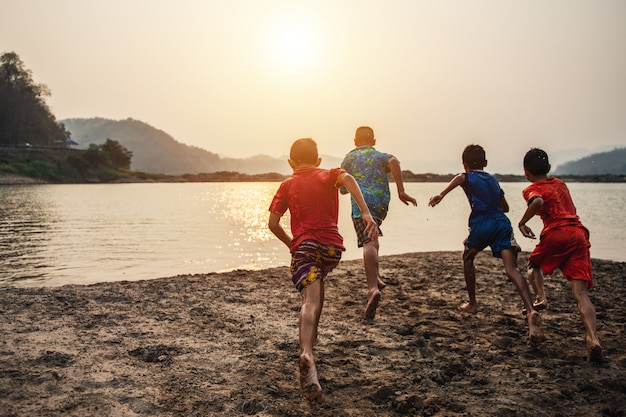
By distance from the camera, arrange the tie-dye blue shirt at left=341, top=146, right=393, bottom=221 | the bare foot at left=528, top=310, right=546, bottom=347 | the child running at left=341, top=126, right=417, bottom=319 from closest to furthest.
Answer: the bare foot at left=528, top=310, right=546, bottom=347 → the child running at left=341, top=126, right=417, bottom=319 → the tie-dye blue shirt at left=341, top=146, right=393, bottom=221

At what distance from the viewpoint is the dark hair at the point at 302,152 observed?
4094mm

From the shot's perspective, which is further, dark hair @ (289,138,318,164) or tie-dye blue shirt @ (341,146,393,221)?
tie-dye blue shirt @ (341,146,393,221)

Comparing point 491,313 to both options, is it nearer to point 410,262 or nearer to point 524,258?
point 410,262

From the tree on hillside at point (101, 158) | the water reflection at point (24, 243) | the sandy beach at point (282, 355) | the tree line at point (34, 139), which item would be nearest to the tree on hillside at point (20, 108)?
the tree line at point (34, 139)

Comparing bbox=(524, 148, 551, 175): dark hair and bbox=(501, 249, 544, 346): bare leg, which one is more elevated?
bbox=(524, 148, 551, 175): dark hair

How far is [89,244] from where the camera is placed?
582 inches

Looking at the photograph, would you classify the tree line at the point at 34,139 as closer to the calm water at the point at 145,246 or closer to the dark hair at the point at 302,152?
the calm water at the point at 145,246

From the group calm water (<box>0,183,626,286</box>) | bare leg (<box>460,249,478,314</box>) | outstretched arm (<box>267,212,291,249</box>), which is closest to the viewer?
outstretched arm (<box>267,212,291,249</box>)

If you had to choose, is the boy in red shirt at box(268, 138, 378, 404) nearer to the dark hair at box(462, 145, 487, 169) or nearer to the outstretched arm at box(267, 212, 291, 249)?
the outstretched arm at box(267, 212, 291, 249)

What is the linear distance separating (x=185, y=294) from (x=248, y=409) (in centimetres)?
392

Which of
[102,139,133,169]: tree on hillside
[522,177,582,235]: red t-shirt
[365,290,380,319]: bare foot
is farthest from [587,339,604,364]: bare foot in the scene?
[102,139,133,169]: tree on hillside

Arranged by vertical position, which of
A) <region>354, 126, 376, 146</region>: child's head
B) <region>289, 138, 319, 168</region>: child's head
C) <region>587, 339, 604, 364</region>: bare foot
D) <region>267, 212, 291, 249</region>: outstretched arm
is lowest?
<region>587, 339, 604, 364</region>: bare foot

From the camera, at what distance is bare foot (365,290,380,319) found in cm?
549

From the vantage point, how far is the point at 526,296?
4.98 metres
